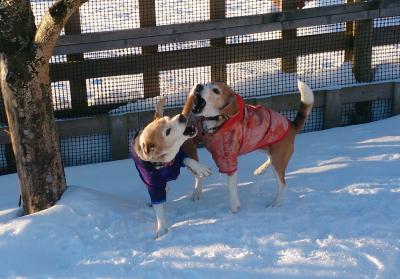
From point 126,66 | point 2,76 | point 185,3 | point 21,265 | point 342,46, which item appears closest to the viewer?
point 21,265

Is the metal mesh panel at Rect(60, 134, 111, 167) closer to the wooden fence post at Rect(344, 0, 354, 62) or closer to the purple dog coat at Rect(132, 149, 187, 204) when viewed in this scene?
the purple dog coat at Rect(132, 149, 187, 204)

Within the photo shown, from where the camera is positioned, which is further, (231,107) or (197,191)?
(197,191)

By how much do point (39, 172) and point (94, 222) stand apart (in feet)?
2.08

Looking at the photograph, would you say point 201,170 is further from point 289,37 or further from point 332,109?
point 289,37

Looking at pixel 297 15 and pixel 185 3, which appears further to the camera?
pixel 185 3

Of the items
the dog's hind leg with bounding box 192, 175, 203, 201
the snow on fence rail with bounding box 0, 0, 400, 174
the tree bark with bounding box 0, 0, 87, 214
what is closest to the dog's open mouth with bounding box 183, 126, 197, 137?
the dog's hind leg with bounding box 192, 175, 203, 201

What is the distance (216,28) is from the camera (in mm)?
6863

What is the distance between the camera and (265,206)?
507 centimetres

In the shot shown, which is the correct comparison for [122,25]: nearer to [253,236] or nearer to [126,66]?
[126,66]

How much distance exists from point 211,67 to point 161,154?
3.12 meters

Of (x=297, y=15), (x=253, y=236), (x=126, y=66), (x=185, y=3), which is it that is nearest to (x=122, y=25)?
(x=185, y=3)

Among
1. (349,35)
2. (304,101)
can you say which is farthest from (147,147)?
(349,35)

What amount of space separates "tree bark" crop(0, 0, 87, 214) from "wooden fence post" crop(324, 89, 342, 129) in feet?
12.2

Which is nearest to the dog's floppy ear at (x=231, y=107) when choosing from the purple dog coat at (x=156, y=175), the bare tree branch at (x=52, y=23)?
the purple dog coat at (x=156, y=175)
